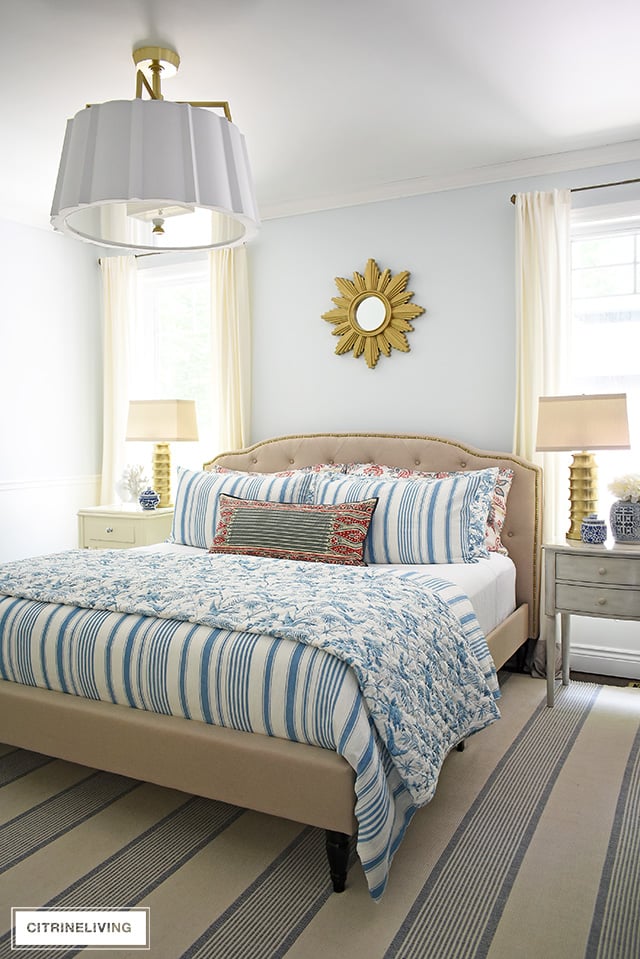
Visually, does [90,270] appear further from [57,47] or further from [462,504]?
A: [462,504]

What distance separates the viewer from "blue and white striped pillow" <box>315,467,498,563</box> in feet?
10.9

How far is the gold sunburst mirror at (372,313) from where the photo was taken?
4.20 metres

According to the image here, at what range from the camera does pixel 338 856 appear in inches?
74.6

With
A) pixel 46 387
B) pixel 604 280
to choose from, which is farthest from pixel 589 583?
pixel 46 387

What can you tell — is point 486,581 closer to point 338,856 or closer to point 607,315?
point 338,856

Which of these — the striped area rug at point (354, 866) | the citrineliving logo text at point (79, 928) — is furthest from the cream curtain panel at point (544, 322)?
the citrineliving logo text at point (79, 928)

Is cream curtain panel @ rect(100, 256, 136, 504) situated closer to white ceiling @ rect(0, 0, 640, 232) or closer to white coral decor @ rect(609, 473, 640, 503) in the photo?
white ceiling @ rect(0, 0, 640, 232)

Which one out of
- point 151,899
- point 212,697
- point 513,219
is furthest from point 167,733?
point 513,219

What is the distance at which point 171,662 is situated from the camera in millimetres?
2139

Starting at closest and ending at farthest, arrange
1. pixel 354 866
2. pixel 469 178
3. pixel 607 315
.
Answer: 1. pixel 354 866
2. pixel 607 315
3. pixel 469 178

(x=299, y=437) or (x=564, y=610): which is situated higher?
(x=299, y=437)

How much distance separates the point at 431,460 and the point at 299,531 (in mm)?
1066

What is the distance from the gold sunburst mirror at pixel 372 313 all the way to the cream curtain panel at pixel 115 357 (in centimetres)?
155

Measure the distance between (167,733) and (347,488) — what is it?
5.59ft
